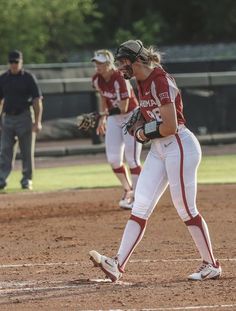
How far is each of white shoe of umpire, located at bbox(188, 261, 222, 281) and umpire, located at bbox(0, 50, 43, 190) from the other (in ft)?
25.4

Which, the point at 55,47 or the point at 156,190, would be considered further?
the point at 55,47

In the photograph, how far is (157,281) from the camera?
8.47 metres

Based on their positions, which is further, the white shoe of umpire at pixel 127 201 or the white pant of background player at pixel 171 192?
the white shoe of umpire at pixel 127 201

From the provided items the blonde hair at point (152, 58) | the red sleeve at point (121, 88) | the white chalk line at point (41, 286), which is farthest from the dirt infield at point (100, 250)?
the blonde hair at point (152, 58)

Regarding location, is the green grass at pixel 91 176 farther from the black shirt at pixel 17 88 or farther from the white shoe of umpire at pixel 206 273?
the white shoe of umpire at pixel 206 273

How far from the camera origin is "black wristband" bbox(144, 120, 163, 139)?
8.27m

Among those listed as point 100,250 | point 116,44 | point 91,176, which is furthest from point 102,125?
point 116,44

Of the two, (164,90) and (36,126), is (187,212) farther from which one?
(36,126)

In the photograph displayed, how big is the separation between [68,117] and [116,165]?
12185 mm

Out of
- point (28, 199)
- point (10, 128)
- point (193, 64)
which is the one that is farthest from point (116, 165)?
point (193, 64)

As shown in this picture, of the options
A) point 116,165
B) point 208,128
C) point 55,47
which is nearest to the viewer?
point 116,165

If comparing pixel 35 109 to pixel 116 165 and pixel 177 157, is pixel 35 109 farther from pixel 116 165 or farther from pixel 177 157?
pixel 177 157

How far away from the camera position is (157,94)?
27.0 ft

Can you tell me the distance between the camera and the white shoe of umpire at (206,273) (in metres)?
8.48
